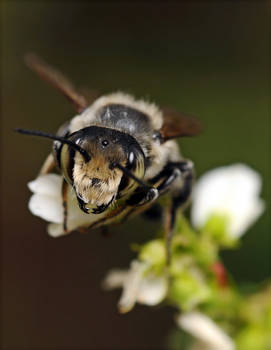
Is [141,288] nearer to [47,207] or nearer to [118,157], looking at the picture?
[47,207]

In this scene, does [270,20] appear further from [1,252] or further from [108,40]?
[1,252]

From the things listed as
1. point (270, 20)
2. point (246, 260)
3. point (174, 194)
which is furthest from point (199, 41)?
point (174, 194)

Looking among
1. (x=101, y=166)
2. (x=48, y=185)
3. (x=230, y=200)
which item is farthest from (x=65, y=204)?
(x=230, y=200)

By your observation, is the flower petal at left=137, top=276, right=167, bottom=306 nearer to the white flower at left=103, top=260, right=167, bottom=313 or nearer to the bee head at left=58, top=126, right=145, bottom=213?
the white flower at left=103, top=260, right=167, bottom=313

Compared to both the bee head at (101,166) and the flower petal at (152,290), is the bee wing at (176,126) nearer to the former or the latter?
the bee head at (101,166)

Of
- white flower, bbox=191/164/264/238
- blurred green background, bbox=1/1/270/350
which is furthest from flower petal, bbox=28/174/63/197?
blurred green background, bbox=1/1/270/350
